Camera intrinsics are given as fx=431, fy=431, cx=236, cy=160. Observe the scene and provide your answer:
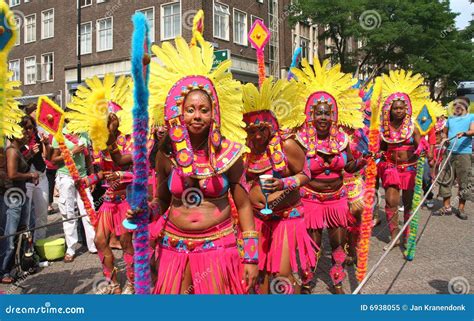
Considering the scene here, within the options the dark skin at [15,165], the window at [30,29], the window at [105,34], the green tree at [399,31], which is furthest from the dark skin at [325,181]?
the window at [30,29]

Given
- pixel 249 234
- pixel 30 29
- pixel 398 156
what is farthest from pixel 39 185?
pixel 30 29

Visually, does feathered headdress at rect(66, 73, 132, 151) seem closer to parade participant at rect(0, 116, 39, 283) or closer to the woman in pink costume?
parade participant at rect(0, 116, 39, 283)

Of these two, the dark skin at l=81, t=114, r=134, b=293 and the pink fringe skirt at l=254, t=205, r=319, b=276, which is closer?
the pink fringe skirt at l=254, t=205, r=319, b=276

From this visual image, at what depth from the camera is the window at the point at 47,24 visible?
2750cm

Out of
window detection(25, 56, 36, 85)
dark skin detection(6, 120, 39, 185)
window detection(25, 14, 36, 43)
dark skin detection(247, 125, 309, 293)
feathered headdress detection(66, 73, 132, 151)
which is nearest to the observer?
dark skin detection(247, 125, 309, 293)

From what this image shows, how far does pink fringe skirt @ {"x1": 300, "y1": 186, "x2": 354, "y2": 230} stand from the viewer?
438cm

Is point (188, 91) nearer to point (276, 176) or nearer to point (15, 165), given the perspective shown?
point (276, 176)

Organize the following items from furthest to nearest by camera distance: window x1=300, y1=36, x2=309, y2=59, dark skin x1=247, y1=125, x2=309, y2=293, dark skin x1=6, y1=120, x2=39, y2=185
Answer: window x1=300, y1=36, x2=309, y2=59 → dark skin x1=6, y1=120, x2=39, y2=185 → dark skin x1=247, y1=125, x2=309, y2=293

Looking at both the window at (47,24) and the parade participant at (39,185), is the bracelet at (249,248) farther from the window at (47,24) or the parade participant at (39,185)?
the window at (47,24)

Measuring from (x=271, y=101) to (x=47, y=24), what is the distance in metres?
28.5

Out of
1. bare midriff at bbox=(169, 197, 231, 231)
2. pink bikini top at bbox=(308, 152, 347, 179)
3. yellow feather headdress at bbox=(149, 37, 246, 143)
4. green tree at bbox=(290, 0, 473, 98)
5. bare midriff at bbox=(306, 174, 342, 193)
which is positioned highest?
green tree at bbox=(290, 0, 473, 98)

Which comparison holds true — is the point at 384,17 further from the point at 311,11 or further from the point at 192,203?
the point at 192,203

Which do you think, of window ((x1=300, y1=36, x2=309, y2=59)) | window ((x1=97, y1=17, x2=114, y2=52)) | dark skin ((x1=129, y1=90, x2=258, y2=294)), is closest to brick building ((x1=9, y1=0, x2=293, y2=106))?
window ((x1=97, y1=17, x2=114, y2=52))

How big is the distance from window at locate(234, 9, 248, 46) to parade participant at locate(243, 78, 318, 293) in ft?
65.4
